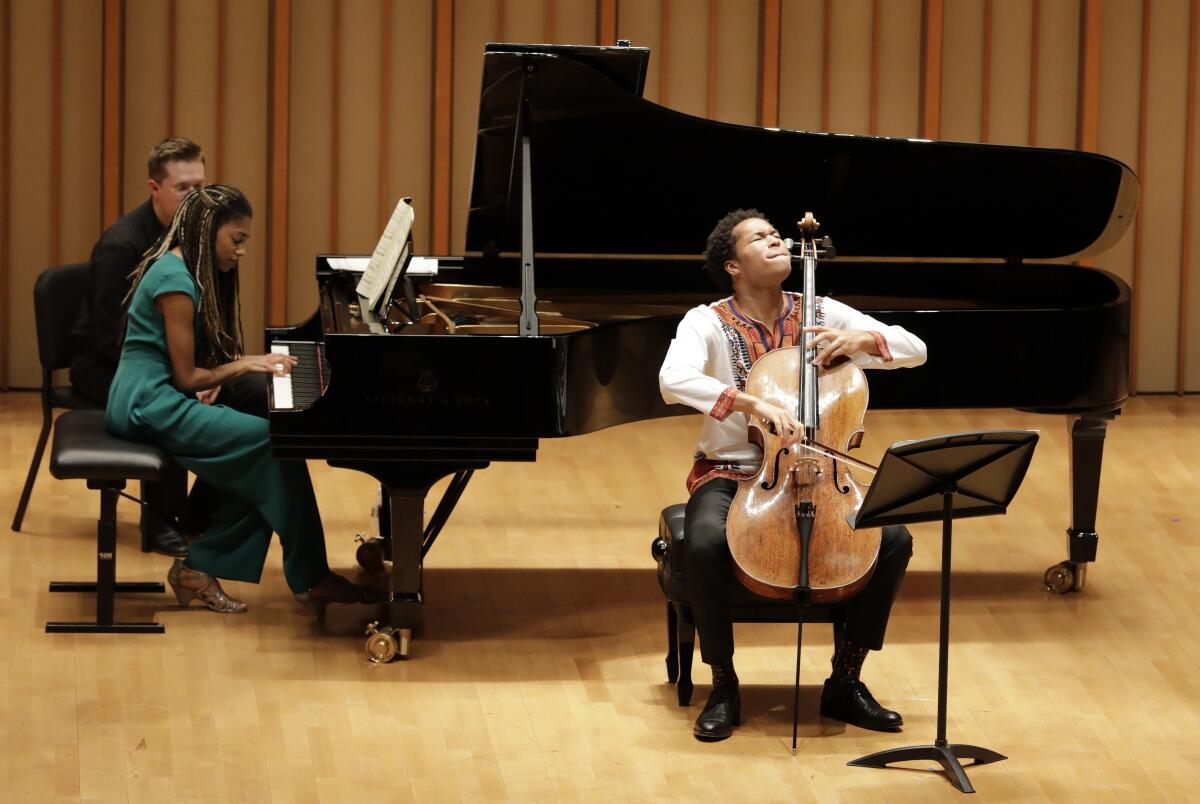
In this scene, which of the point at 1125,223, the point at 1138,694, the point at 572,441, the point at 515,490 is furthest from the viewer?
the point at 572,441

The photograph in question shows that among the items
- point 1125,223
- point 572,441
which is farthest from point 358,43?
point 1125,223

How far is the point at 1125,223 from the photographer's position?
16.7 feet

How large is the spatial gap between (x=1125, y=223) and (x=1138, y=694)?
159 centimetres

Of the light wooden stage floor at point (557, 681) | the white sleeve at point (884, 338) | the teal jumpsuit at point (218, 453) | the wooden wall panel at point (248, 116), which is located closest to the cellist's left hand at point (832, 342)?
the white sleeve at point (884, 338)

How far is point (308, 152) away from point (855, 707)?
14.5 ft

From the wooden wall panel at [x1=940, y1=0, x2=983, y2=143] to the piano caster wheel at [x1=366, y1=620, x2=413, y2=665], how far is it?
441 centimetres

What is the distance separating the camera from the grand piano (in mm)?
4055

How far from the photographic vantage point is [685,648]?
12.9 feet

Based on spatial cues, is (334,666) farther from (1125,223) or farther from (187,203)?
(1125,223)

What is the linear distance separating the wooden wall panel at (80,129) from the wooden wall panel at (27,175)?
0.07 meters

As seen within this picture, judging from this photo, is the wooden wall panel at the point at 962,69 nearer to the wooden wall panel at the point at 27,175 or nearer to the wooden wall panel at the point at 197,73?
the wooden wall panel at the point at 197,73

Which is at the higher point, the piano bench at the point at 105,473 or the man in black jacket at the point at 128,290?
the man in black jacket at the point at 128,290

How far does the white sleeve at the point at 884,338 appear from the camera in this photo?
4.01m

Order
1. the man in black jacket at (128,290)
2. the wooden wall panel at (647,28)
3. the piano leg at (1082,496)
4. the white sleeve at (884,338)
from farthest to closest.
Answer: the wooden wall panel at (647,28) → the man in black jacket at (128,290) → the piano leg at (1082,496) → the white sleeve at (884,338)
